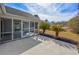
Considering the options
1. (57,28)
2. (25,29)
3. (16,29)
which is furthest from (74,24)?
(16,29)

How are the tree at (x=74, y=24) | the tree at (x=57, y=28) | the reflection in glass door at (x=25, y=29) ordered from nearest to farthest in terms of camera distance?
the tree at (x=74, y=24) < the tree at (x=57, y=28) < the reflection in glass door at (x=25, y=29)

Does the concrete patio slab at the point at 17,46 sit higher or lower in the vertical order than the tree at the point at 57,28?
lower

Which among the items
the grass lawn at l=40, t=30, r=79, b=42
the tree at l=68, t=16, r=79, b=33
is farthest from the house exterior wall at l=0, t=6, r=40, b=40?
the tree at l=68, t=16, r=79, b=33

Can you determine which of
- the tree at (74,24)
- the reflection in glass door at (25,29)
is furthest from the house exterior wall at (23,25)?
the tree at (74,24)

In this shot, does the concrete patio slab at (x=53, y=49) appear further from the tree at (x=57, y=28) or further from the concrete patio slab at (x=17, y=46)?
the tree at (x=57, y=28)

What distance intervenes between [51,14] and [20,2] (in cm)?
97

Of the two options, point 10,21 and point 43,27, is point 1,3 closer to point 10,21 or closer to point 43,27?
point 10,21

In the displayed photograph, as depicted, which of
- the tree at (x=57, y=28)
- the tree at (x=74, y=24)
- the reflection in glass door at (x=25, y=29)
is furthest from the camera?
the reflection in glass door at (x=25, y=29)

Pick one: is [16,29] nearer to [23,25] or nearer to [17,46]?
[23,25]

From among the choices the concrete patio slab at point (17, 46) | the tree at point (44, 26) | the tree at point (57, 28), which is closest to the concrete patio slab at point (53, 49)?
the concrete patio slab at point (17, 46)

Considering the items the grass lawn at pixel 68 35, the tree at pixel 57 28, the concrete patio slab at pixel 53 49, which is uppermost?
the tree at pixel 57 28

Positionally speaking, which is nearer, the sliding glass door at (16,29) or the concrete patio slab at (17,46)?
the concrete patio slab at (17,46)

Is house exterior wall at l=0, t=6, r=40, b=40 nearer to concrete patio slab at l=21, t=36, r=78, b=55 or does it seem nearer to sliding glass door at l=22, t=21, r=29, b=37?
sliding glass door at l=22, t=21, r=29, b=37

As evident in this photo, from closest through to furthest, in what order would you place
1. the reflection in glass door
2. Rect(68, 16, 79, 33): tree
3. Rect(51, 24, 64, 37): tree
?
1. Rect(68, 16, 79, 33): tree
2. Rect(51, 24, 64, 37): tree
3. the reflection in glass door
